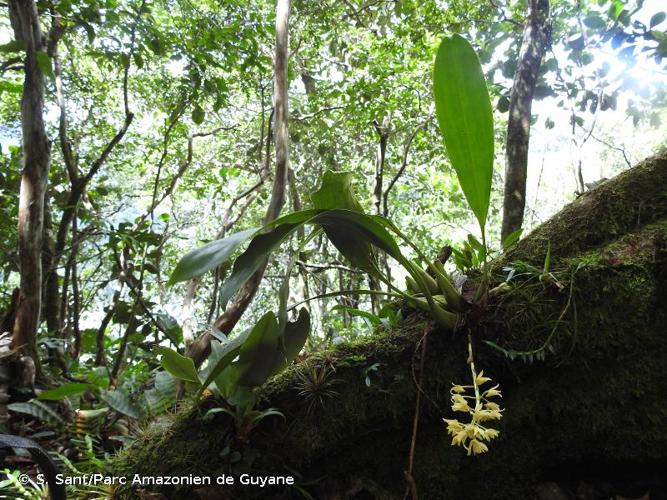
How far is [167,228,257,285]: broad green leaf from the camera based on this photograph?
75 centimetres

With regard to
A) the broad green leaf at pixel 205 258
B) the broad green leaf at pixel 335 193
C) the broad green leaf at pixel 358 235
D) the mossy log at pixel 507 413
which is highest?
the broad green leaf at pixel 335 193

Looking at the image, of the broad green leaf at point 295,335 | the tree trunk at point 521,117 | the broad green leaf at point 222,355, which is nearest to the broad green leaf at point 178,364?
the broad green leaf at point 222,355

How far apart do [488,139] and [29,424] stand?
152 centimetres

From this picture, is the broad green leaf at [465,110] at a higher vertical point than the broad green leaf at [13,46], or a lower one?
lower

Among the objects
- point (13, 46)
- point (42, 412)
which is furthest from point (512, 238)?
point (13, 46)

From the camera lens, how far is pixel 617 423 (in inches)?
33.7

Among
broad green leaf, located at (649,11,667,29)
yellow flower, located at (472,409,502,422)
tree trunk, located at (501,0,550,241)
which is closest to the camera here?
yellow flower, located at (472,409,502,422)

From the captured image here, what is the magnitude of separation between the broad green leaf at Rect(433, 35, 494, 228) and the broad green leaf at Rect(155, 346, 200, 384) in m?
0.73

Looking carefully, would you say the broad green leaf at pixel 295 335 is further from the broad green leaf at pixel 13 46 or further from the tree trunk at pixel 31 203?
the broad green leaf at pixel 13 46

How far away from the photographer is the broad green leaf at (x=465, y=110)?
82cm

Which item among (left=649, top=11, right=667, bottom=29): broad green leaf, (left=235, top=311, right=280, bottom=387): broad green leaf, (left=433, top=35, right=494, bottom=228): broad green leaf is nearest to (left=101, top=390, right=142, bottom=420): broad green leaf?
(left=235, top=311, right=280, bottom=387): broad green leaf

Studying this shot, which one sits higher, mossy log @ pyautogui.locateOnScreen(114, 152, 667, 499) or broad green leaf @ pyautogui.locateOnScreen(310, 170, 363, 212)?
broad green leaf @ pyautogui.locateOnScreen(310, 170, 363, 212)

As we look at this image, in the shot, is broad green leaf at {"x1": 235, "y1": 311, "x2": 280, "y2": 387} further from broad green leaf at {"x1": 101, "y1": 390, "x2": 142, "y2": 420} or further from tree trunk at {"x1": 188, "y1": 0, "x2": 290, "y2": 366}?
tree trunk at {"x1": 188, "y1": 0, "x2": 290, "y2": 366}

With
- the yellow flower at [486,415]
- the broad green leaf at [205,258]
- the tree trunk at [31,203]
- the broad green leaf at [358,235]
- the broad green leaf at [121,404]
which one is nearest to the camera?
the yellow flower at [486,415]
